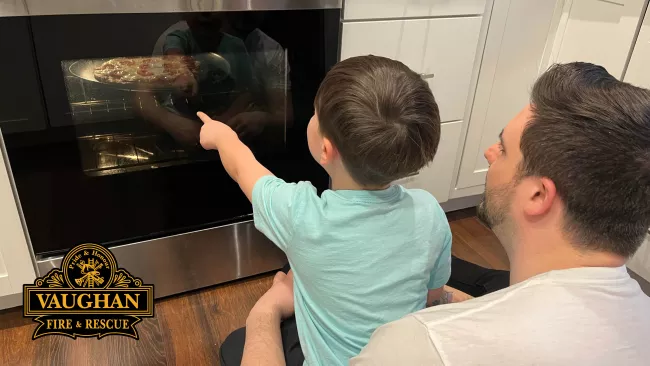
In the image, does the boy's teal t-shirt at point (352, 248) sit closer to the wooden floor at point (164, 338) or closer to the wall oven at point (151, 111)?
the wall oven at point (151, 111)

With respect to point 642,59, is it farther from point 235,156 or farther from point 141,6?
point 141,6

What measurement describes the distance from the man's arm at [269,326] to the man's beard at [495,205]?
481 mm

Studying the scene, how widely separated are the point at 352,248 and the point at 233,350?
42 cm

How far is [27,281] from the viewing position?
135 cm

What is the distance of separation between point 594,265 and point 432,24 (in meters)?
0.98

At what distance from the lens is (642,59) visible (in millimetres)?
1445

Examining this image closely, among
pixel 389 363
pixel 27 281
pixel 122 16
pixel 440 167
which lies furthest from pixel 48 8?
pixel 440 167

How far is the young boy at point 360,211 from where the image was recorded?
0.82 m

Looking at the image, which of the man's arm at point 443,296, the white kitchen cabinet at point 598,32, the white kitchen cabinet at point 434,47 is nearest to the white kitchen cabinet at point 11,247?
the white kitchen cabinet at point 434,47

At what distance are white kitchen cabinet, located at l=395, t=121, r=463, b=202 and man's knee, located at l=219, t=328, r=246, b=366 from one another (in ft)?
2.50

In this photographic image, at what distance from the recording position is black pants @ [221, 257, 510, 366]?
1.07 m

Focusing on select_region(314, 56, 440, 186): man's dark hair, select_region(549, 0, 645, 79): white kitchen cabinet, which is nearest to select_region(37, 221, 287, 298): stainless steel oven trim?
select_region(314, 56, 440, 186): man's dark hair

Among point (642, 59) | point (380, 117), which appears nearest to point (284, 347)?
point (380, 117)

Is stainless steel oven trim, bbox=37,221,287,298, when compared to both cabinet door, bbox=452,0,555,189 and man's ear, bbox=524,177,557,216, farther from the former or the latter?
man's ear, bbox=524,177,557,216
